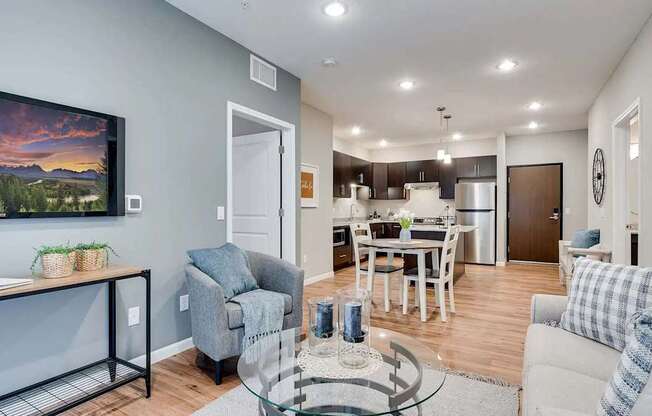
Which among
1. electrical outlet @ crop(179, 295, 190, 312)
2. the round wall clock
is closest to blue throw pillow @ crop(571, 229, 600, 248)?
the round wall clock

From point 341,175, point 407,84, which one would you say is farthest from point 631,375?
point 341,175

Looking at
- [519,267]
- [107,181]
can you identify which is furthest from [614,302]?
[519,267]

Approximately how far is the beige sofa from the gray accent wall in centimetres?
244

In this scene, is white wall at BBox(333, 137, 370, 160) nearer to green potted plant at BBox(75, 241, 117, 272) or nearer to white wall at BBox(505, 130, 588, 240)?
white wall at BBox(505, 130, 588, 240)

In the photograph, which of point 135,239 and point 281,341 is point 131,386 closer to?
point 135,239

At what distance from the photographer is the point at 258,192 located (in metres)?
4.42

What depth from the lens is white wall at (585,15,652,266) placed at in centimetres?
303

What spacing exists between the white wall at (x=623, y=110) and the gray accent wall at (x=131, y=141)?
3.44m

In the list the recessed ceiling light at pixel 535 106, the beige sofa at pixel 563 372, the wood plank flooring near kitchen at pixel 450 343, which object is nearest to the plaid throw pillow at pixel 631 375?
the beige sofa at pixel 563 372

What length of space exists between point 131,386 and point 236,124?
3155mm

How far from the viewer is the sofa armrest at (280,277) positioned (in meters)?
2.97

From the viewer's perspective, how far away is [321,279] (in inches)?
234

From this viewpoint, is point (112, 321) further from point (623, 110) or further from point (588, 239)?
point (588, 239)

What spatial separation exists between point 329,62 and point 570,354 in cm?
330
